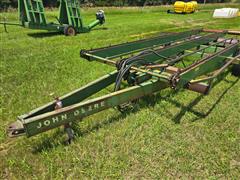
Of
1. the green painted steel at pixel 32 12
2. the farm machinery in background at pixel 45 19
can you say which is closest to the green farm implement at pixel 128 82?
the farm machinery in background at pixel 45 19

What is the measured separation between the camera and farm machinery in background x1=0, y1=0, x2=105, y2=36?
11.7 m

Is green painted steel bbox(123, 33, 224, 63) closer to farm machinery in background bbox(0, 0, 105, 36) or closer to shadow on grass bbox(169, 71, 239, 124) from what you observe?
shadow on grass bbox(169, 71, 239, 124)

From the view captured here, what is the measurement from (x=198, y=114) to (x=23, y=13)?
1114cm

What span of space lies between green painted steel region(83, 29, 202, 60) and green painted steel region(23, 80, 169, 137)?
1706 millimetres

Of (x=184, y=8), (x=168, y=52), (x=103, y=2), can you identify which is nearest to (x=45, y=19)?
(x=168, y=52)

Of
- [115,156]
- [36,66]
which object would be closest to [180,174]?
[115,156]

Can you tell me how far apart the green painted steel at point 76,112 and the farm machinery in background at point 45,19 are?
9458 millimetres

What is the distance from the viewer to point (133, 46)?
548 centimetres

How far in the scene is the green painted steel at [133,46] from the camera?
16.1ft

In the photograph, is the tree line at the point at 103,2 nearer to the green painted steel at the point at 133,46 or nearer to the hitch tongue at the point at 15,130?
the green painted steel at the point at 133,46

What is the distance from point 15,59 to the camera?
287 inches

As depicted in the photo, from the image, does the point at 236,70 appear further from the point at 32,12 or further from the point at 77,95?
the point at 32,12

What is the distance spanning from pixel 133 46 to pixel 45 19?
8.21m

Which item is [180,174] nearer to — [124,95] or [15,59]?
[124,95]
